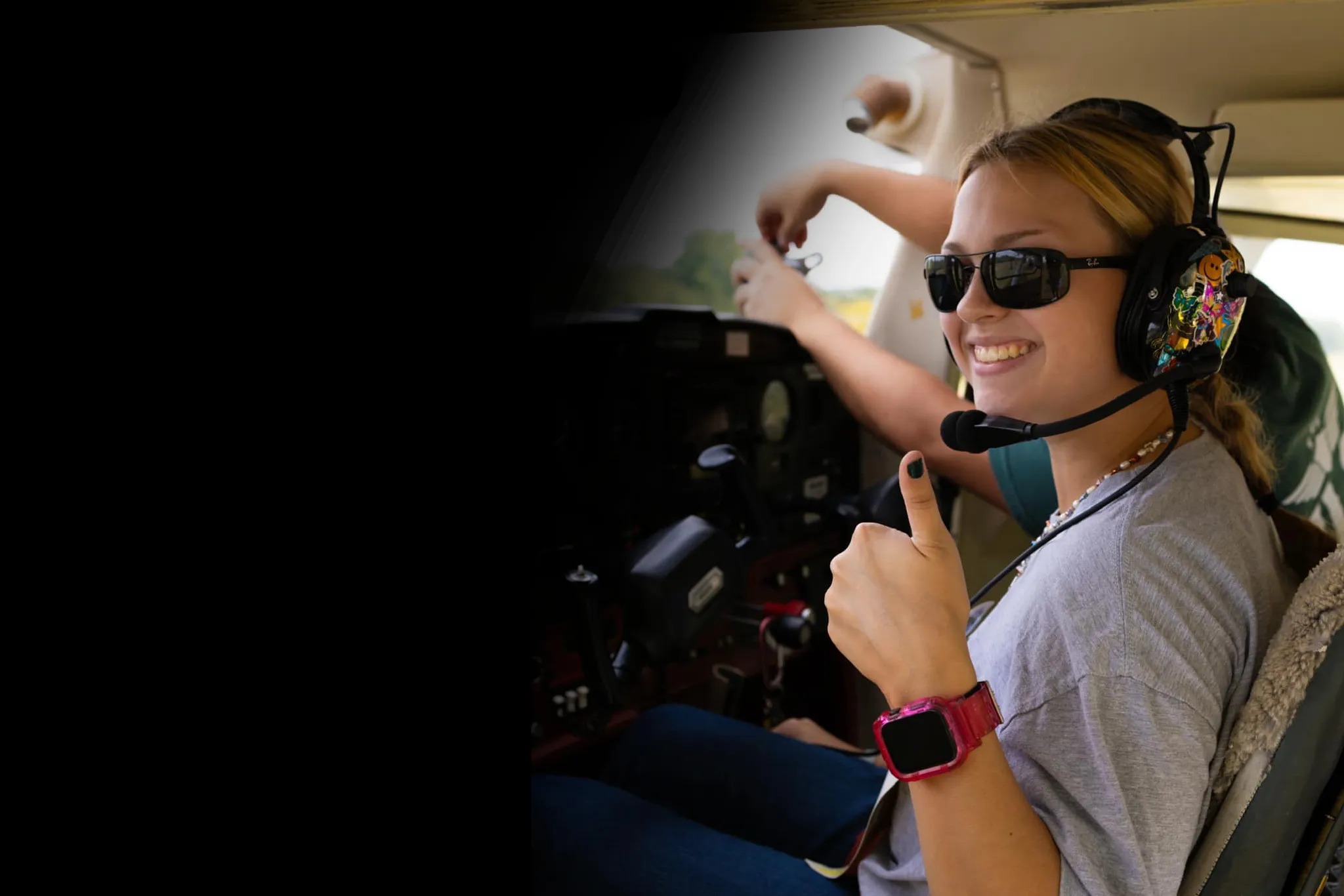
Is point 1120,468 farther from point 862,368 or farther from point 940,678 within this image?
point 862,368

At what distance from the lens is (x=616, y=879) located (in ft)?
3.56

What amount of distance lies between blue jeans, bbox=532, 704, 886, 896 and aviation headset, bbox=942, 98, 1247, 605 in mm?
532

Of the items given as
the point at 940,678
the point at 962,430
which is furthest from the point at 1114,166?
the point at 940,678

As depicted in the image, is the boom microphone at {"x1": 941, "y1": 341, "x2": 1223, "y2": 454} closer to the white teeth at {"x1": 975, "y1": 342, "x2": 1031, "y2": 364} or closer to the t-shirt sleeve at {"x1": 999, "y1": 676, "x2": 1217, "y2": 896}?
the white teeth at {"x1": 975, "y1": 342, "x2": 1031, "y2": 364}

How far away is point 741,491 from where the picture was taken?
131cm

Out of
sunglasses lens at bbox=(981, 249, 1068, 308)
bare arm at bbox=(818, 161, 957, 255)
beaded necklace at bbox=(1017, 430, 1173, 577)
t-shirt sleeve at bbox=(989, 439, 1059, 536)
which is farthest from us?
t-shirt sleeve at bbox=(989, 439, 1059, 536)

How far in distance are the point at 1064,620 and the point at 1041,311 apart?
0.30 m

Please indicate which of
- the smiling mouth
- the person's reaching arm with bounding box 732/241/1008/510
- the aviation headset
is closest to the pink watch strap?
the aviation headset

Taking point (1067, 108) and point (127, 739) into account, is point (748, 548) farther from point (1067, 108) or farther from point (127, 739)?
point (127, 739)

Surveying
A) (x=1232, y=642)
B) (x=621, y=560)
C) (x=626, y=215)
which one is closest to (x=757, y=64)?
(x=626, y=215)

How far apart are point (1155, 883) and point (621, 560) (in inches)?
27.3

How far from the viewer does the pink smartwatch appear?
29.8 inches

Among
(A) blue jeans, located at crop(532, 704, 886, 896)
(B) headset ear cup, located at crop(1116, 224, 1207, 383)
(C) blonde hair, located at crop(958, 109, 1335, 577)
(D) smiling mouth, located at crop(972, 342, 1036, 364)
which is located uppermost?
(C) blonde hair, located at crop(958, 109, 1335, 577)

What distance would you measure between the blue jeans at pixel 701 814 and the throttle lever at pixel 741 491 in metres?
0.33
